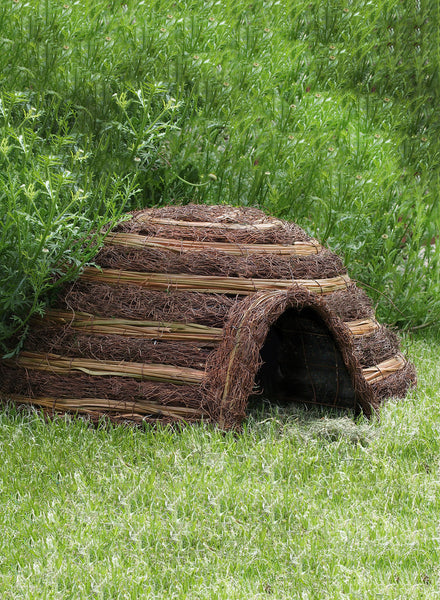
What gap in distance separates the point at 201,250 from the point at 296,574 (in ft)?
5.87

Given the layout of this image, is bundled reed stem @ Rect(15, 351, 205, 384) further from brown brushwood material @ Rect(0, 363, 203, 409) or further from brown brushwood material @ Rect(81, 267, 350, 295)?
brown brushwood material @ Rect(81, 267, 350, 295)

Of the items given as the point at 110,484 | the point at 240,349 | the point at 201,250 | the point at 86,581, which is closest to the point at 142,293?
the point at 201,250

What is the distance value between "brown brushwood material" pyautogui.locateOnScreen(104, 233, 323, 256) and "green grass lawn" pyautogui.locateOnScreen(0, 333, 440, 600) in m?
0.84

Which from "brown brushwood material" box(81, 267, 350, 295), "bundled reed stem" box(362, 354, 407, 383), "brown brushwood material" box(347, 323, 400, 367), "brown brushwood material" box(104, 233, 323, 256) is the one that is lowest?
"bundled reed stem" box(362, 354, 407, 383)

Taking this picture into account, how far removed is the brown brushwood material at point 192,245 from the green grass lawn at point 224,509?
84 centimetres

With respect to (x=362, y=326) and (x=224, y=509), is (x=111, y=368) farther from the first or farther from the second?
(x=362, y=326)

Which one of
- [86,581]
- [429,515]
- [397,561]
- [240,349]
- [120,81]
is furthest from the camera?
[120,81]

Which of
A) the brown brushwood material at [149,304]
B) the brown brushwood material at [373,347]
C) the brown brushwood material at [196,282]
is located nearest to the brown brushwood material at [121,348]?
the brown brushwood material at [149,304]

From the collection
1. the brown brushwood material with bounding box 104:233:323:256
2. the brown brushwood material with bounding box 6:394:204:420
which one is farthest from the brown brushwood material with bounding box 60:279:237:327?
the brown brushwood material with bounding box 6:394:204:420

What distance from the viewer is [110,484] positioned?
3029mm

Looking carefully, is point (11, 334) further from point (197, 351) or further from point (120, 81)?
point (120, 81)

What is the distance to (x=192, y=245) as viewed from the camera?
3795mm

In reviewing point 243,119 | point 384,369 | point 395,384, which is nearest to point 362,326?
point 384,369

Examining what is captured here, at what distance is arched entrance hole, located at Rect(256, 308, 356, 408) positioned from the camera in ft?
12.9
